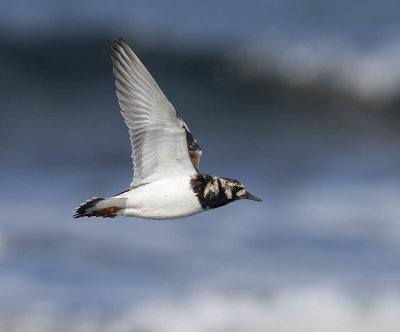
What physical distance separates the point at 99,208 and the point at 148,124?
1.49 ft

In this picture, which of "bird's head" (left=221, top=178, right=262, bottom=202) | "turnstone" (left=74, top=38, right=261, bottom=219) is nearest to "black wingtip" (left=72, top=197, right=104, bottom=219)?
"turnstone" (left=74, top=38, right=261, bottom=219)

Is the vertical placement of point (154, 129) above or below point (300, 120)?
below

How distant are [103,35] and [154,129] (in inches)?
394

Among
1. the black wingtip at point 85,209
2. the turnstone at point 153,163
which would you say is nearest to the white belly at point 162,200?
the turnstone at point 153,163

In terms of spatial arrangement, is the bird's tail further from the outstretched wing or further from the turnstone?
the outstretched wing

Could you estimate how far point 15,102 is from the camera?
12.8 metres

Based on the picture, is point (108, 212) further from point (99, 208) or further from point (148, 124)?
point (148, 124)

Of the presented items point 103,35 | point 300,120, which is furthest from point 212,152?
point 103,35

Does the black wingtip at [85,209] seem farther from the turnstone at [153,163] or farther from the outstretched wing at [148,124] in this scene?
the outstretched wing at [148,124]

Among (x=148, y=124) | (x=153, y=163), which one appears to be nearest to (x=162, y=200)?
(x=153, y=163)

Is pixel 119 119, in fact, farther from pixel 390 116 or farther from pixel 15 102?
pixel 390 116

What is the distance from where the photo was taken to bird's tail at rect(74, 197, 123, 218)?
3.58 metres

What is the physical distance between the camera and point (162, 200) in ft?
11.7

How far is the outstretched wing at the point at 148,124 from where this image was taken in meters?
3.52
